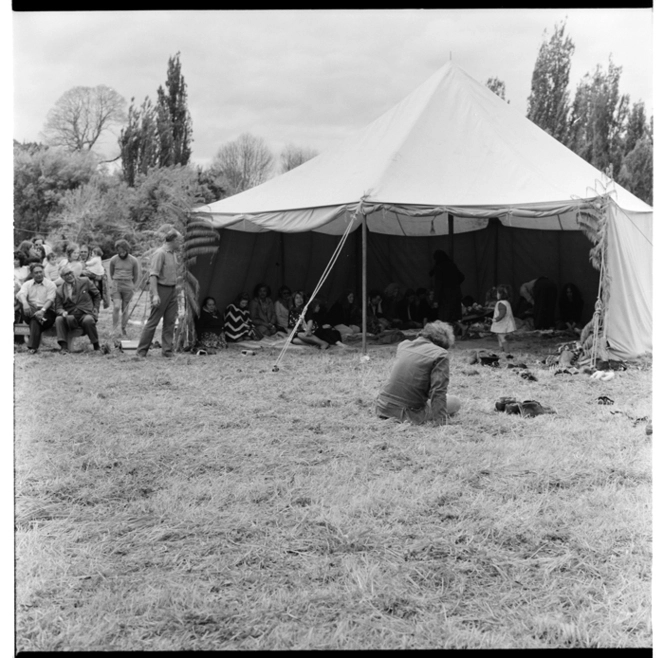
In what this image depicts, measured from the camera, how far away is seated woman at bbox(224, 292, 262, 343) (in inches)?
383

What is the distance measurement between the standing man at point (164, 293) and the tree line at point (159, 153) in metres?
13.5

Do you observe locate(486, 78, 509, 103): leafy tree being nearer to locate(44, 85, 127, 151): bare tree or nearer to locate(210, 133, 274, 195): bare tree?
locate(210, 133, 274, 195): bare tree

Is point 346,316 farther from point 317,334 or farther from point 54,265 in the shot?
point 54,265

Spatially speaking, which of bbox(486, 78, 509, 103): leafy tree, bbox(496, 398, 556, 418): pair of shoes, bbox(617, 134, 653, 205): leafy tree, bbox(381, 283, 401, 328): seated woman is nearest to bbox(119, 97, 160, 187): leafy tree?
bbox(486, 78, 509, 103): leafy tree

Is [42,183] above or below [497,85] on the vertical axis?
below

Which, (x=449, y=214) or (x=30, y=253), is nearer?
(x=449, y=214)

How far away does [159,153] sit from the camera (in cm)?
3055

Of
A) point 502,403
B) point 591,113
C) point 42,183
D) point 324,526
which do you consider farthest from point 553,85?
point 324,526

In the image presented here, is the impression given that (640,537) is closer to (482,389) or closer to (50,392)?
(482,389)

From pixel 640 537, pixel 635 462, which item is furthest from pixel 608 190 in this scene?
pixel 640 537

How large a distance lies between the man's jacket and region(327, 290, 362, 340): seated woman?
129 inches

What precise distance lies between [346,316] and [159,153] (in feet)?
73.3

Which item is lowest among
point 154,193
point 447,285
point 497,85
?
point 447,285

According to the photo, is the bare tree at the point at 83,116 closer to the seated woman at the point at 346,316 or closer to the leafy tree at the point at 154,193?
the leafy tree at the point at 154,193
